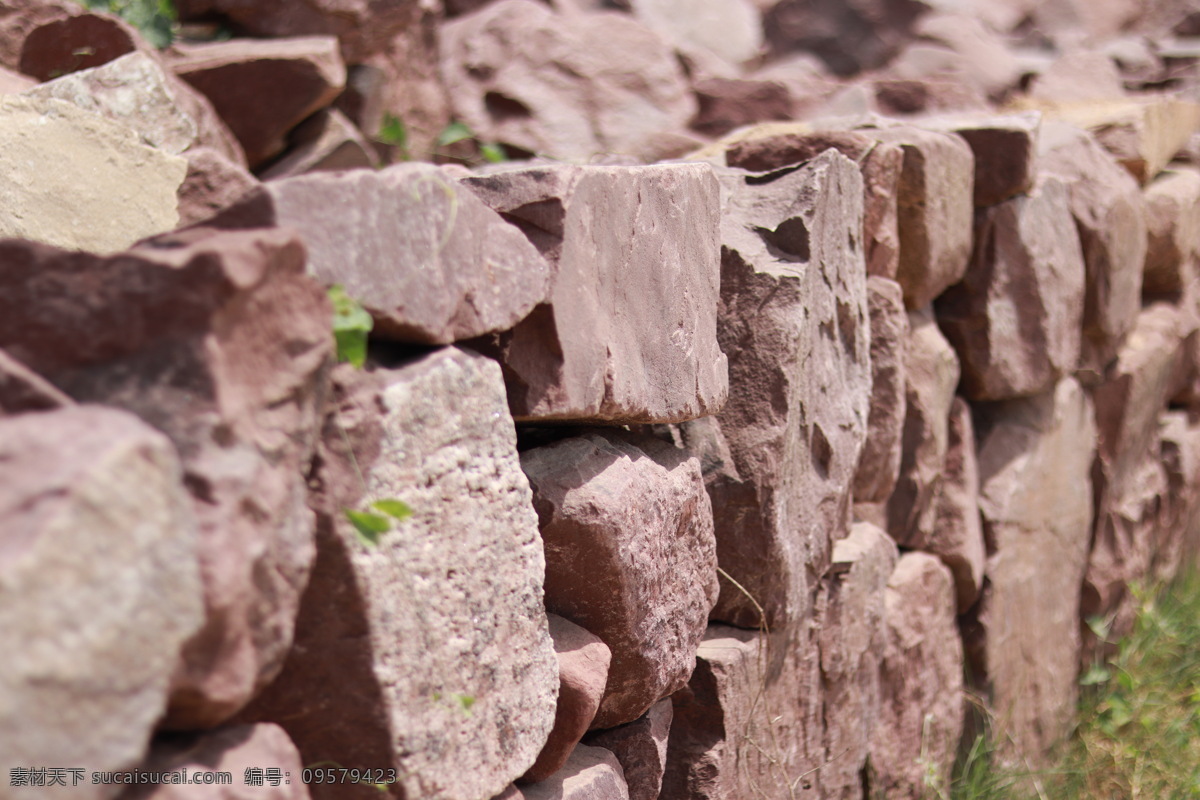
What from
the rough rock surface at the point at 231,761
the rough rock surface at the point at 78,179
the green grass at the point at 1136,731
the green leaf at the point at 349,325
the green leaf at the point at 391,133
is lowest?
the green grass at the point at 1136,731

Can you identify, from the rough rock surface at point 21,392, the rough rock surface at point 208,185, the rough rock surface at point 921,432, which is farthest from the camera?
the rough rock surface at point 921,432

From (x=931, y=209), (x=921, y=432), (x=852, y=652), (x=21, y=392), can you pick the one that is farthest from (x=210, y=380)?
(x=921, y=432)

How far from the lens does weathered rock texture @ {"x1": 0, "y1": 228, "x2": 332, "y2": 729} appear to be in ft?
3.10

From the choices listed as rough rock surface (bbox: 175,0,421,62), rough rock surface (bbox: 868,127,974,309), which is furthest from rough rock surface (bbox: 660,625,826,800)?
rough rock surface (bbox: 175,0,421,62)

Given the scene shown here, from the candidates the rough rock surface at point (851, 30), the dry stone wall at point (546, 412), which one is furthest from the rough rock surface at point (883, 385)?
the rough rock surface at point (851, 30)

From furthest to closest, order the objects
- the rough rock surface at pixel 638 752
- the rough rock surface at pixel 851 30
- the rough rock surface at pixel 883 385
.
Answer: the rough rock surface at pixel 851 30 → the rough rock surface at pixel 883 385 → the rough rock surface at pixel 638 752

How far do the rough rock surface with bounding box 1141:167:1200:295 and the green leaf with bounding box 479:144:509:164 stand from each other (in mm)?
2404

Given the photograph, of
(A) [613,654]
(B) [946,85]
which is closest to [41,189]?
(A) [613,654]

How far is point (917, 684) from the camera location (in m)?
2.88

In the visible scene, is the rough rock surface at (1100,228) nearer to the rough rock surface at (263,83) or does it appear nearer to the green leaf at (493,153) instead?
the green leaf at (493,153)

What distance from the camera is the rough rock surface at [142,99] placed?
2189mm

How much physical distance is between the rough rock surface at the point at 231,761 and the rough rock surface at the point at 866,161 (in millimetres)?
1683

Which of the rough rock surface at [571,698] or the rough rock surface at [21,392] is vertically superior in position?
the rough rock surface at [21,392]

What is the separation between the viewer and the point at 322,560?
112cm
